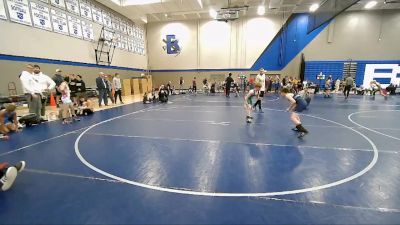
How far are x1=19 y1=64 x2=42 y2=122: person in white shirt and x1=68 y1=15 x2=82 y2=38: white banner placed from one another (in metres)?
7.68

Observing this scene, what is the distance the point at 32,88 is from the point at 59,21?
7698 millimetres

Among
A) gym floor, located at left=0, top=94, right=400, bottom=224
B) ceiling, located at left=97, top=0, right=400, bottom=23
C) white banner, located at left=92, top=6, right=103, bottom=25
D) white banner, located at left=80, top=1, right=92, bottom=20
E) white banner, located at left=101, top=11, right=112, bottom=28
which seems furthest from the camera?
ceiling, located at left=97, top=0, right=400, bottom=23

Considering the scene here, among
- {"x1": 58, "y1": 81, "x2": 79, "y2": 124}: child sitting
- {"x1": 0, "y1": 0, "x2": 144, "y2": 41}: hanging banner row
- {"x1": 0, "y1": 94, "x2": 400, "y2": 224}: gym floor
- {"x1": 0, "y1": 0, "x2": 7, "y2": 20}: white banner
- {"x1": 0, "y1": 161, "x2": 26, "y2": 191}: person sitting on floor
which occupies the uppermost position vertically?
{"x1": 0, "y1": 0, "x2": 144, "y2": 41}: hanging banner row

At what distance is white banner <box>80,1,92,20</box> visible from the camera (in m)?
14.0

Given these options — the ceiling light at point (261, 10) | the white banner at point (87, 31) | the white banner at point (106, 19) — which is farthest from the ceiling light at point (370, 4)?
the white banner at point (87, 31)

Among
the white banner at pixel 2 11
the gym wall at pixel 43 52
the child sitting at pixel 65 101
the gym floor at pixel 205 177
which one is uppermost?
the white banner at pixel 2 11

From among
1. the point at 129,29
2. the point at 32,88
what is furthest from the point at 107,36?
the point at 32,88

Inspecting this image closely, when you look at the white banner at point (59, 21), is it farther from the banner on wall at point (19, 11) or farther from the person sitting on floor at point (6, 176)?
the person sitting on floor at point (6, 176)

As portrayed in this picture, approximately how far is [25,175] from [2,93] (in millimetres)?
9209

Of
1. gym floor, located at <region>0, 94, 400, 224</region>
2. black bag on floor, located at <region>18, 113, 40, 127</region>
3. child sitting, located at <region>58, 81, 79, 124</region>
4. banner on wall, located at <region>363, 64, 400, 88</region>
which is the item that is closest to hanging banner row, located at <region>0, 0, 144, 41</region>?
child sitting, located at <region>58, 81, 79, 124</region>

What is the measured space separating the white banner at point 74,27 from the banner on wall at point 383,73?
25.1 meters

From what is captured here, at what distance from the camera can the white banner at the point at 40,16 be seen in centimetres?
1089

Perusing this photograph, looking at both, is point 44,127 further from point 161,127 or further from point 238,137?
point 238,137

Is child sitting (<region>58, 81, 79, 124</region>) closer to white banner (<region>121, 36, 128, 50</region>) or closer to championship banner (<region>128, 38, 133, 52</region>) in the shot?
white banner (<region>121, 36, 128, 50</region>)
